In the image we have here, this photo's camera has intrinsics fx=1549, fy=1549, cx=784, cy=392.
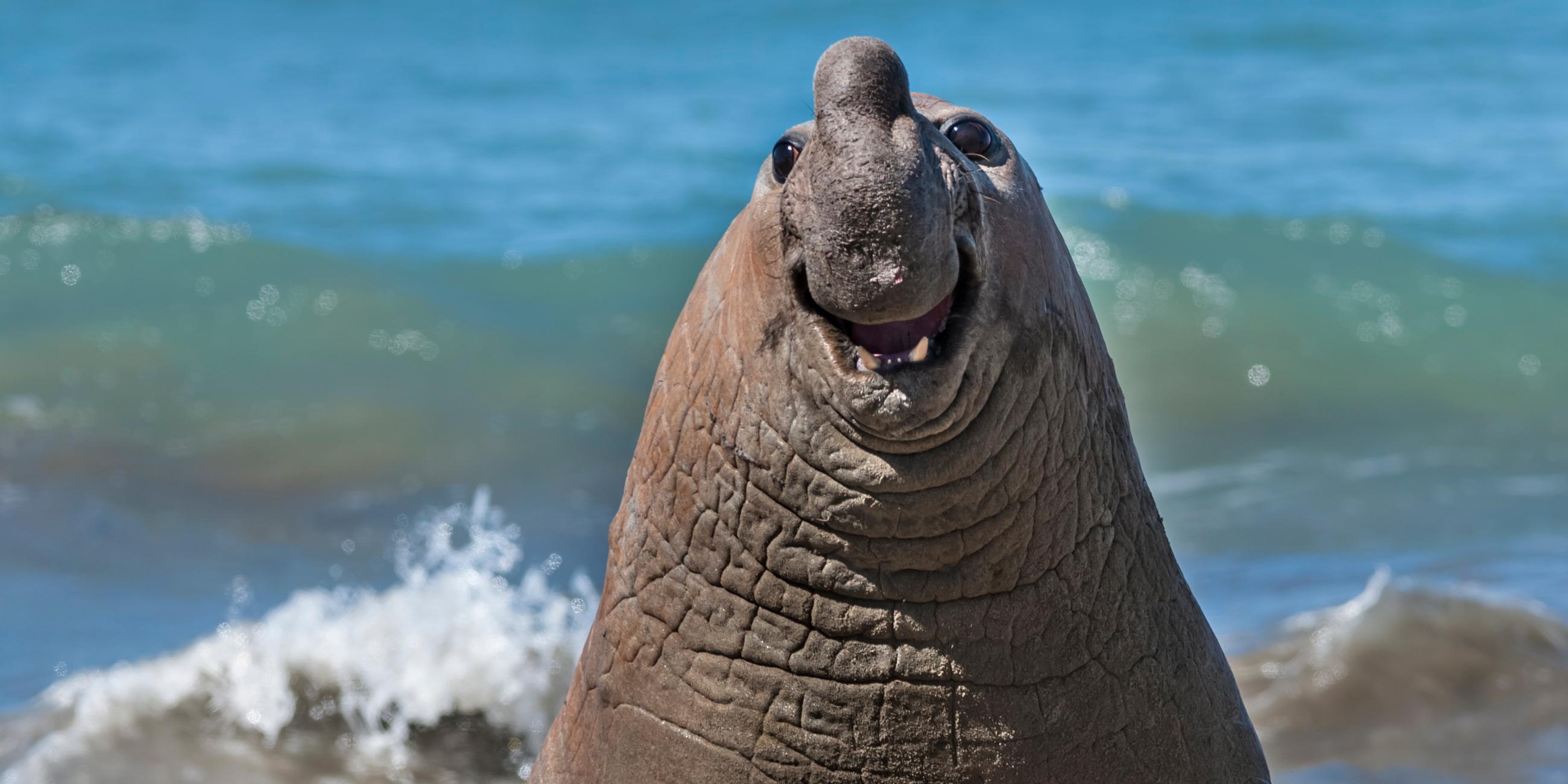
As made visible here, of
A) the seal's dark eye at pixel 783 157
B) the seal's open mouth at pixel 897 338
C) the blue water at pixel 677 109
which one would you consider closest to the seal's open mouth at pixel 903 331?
the seal's open mouth at pixel 897 338

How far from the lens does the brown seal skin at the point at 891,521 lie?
6.38ft

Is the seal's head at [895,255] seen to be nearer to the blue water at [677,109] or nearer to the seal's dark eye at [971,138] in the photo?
the seal's dark eye at [971,138]

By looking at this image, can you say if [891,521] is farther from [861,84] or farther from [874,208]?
[861,84]

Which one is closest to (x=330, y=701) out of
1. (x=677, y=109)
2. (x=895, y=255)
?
(x=895, y=255)

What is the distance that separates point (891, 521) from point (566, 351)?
923cm

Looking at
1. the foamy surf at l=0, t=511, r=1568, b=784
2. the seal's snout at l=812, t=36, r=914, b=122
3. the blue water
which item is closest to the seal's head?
the seal's snout at l=812, t=36, r=914, b=122

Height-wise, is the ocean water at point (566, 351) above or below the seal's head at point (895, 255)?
above

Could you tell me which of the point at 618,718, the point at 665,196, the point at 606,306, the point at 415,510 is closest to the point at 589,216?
the point at 665,196

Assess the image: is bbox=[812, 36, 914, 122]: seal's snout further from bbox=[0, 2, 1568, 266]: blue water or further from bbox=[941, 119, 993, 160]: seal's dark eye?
bbox=[0, 2, 1568, 266]: blue water

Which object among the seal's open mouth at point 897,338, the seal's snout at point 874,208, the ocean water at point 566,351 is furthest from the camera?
the ocean water at point 566,351

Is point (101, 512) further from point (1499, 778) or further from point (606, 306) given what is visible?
point (1499, 778)

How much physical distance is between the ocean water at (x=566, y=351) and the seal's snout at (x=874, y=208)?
3044mm

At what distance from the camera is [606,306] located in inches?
486

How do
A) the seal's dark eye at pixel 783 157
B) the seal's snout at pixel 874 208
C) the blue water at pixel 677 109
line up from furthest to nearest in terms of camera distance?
the blue water at pixel 677 109, the seal's dark eye at pixel 783 157, the seal's snout at pixel 874 208
